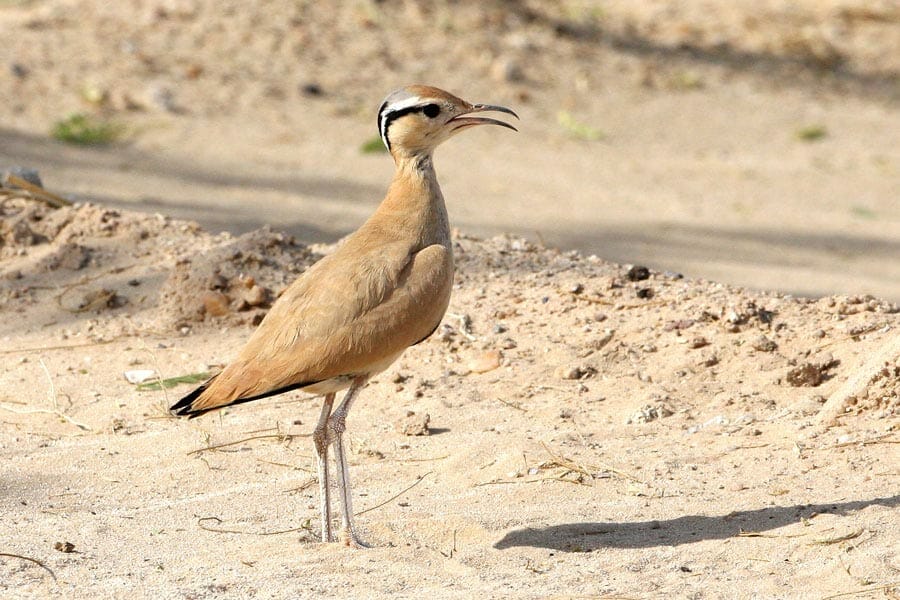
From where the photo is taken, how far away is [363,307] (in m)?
4.75

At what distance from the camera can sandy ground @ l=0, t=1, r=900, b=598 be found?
462cm

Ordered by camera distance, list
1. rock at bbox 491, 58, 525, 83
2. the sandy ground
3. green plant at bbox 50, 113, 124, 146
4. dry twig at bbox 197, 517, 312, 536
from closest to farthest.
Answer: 1. the sandy ground
2. dry twig at bbox 197, 517, 312, 536
3. green plant at bbox 50, 113, 124, 146
4. rock at bbox 491, 58, 525, 83

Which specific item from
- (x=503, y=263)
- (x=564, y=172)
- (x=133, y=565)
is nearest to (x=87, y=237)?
(x=503, y=263)

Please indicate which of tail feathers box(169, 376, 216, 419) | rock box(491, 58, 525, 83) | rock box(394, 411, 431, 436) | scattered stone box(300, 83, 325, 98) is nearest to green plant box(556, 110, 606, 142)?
rock box(491, 58, 525, 83)

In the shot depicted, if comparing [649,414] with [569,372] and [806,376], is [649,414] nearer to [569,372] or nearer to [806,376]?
[569,372]

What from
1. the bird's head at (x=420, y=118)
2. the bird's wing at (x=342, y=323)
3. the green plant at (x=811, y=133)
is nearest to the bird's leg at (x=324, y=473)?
the bird's wing at (x=342, y=323)

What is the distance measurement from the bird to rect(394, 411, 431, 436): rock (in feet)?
2.81

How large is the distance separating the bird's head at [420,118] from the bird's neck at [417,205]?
56mm

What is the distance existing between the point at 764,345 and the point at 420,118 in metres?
2.14

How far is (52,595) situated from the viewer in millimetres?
4289

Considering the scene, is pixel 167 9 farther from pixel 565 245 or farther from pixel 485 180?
pixel 565 245

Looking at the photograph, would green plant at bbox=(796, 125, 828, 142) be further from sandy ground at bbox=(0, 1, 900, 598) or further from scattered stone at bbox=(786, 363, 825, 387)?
scattered stone at bbox=(786, 363, 825, 387)

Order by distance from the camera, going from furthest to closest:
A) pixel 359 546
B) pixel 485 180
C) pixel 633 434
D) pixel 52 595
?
pixel 485 180 < pixel 633 434 < pixel 359 546 < pixel 52 595

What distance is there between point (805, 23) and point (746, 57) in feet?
4.48
